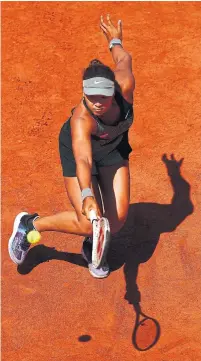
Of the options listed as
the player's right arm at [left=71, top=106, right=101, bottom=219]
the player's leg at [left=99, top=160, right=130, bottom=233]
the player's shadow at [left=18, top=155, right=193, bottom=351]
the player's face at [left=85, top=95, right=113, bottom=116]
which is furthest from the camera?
the player's shadow at [left=18, top=155, right=193, bottom=351]

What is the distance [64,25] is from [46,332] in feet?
17.7

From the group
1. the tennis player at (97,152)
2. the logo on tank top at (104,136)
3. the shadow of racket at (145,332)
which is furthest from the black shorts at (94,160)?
the shadow of racket at (145,332)

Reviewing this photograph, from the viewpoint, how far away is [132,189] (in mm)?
8102

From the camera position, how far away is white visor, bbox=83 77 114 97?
587 cm

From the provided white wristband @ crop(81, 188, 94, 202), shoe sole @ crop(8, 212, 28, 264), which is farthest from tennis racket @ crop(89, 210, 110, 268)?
shoe sole @ crop(8, 212, 28, 264)

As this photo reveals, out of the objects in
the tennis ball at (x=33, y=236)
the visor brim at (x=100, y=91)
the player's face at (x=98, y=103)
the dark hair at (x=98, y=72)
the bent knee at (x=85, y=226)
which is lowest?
the tennis ball at (x=33, y=236)

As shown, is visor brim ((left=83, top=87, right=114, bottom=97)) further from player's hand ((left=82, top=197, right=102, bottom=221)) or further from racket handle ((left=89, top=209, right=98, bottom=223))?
Result: racket handle ((left=89, top=209, right=98, bottom=223))

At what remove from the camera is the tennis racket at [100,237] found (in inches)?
212

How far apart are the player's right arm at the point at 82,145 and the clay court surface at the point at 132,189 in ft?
5.06

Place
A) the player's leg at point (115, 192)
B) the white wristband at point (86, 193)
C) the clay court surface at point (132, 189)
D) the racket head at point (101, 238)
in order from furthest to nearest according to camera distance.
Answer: the player's leg at point (115, 192) → the clay court surface at point (132, 189) → the white wristband at point (86, 193) → the racket head at point (101, 238)

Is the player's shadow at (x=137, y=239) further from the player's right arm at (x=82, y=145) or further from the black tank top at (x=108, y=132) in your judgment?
the player's right arm at (x=82, y=145)

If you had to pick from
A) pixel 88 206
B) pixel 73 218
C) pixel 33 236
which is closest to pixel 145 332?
pixel 73 218

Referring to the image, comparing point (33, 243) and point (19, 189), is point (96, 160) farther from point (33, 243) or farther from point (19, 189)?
point (19, 189)

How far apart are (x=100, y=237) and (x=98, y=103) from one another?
1.19 metres
